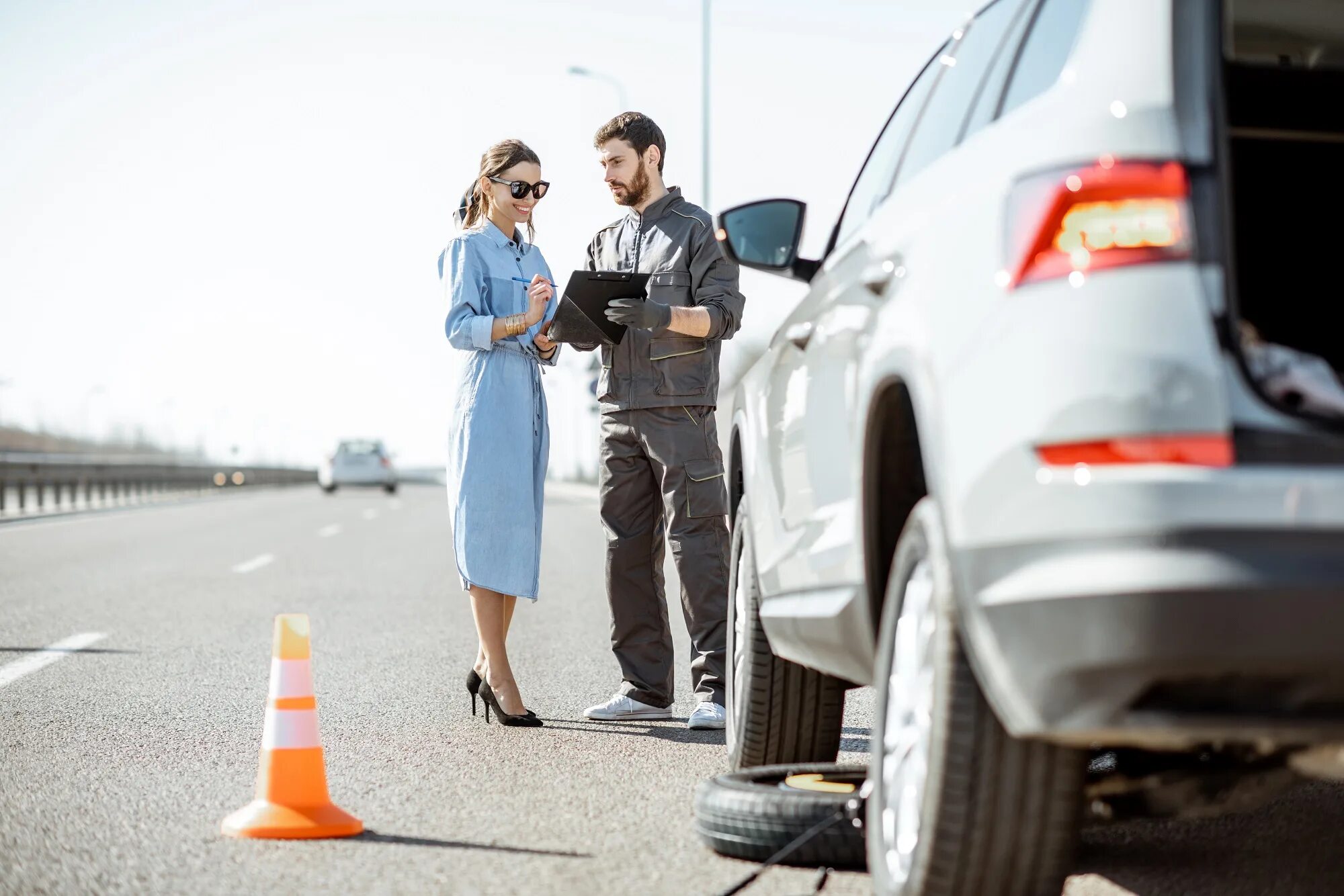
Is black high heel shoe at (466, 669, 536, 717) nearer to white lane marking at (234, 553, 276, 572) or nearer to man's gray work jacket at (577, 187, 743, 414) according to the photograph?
man's gray work jacket at (577, 187, 743, 414)

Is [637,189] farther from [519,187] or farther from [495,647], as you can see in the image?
[495,647]

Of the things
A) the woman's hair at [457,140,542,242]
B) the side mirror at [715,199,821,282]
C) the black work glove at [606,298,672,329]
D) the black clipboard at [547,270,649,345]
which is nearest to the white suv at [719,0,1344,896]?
the side mirror at [715,199,821,282]

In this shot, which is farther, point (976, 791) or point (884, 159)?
point (884, 159)

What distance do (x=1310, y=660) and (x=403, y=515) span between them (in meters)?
25.6

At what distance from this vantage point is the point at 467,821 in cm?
444

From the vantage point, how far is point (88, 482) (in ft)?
108

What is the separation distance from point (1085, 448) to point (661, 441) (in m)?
A: 3.97

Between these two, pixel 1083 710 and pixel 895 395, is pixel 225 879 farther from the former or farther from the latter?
pixel 1083 710

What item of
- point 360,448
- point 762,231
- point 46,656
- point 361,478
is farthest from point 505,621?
point 360,448

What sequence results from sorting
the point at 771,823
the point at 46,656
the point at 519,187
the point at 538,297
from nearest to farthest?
the point at 771,823, the point at 538,297, the point at 519,187, the point at 46,656

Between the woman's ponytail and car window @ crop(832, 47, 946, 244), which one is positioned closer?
car window @ crop(832, 47, 946, 244)

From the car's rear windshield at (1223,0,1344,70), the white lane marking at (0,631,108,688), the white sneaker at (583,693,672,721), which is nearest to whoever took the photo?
the car's rear windshield at (1223,0,1344,70)

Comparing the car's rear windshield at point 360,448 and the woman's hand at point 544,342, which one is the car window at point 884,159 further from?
the car's rear windshield at point 360,448

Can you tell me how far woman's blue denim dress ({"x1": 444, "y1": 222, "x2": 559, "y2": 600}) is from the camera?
243 inches
